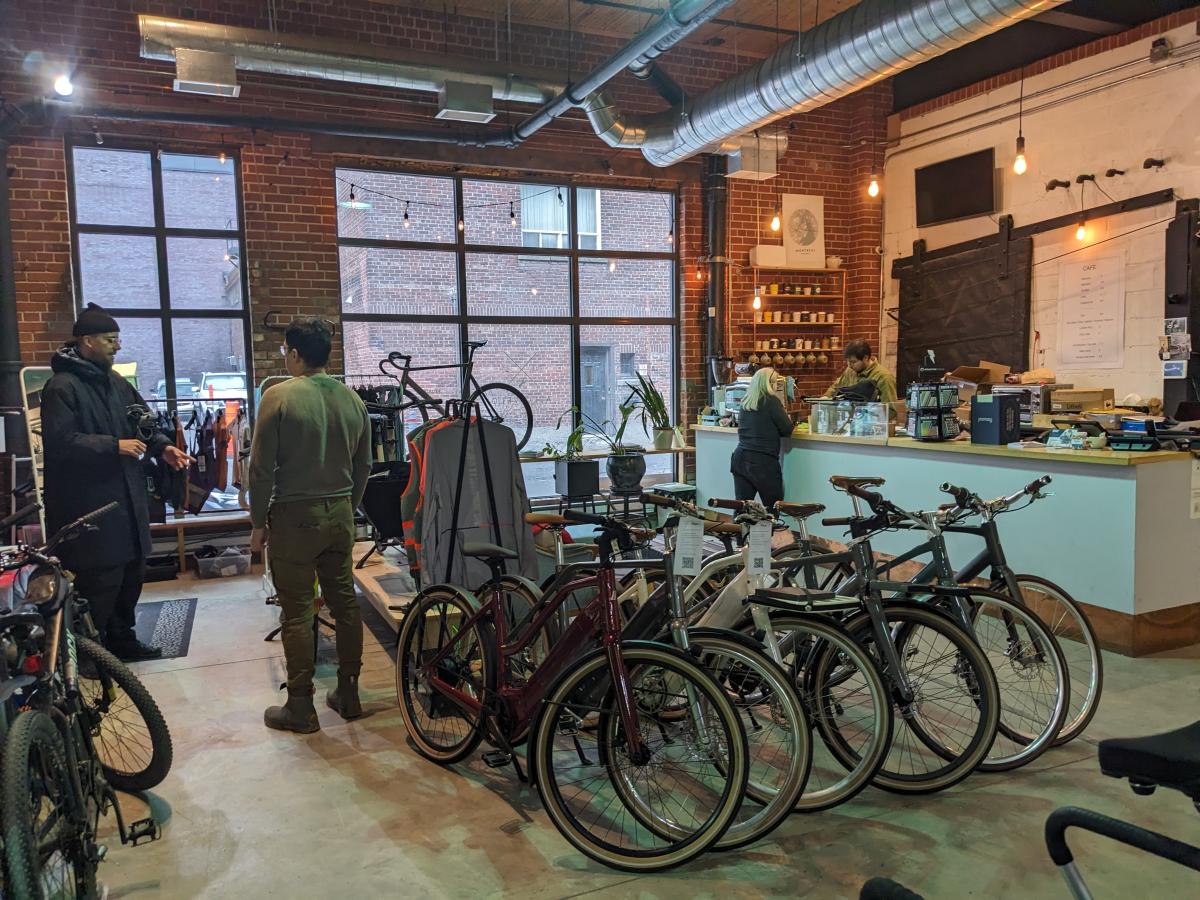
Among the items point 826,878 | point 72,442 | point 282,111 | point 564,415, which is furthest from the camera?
point 564,415

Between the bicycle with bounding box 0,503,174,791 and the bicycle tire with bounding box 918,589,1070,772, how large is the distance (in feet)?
9.06

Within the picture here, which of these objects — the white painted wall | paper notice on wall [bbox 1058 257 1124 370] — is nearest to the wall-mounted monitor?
the white painted wall

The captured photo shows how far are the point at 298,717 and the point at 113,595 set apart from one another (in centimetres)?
128

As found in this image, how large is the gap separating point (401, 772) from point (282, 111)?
5840mm

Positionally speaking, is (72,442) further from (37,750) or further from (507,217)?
(507,217)

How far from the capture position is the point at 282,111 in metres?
7.07

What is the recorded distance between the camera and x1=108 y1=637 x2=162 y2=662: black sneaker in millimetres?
4484

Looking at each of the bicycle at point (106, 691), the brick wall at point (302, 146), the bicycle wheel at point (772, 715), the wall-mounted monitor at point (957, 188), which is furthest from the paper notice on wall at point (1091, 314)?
the bicycle at point (106, 691)

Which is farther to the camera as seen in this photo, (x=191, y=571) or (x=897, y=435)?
(x=191, y=571)

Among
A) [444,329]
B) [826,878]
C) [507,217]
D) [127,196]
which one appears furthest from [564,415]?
[826,878]

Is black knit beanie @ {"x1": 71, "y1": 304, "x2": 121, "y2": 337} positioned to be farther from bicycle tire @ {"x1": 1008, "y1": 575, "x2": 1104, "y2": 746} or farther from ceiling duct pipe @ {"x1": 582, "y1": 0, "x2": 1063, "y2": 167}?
ceiling duct pipe @ {"x1": 582, "y1": 0, "x2": 1063, "y2": 167}

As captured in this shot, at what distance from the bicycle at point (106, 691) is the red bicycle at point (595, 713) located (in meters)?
0.89

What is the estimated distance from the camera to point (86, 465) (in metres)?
3.98

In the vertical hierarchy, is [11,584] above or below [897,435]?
below
